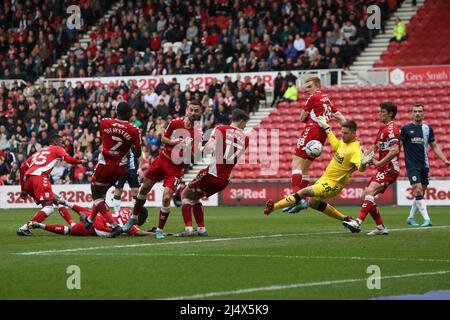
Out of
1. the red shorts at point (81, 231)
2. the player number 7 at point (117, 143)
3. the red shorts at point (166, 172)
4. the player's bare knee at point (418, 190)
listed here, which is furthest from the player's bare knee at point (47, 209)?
the player's bare knee at point (418, 190)

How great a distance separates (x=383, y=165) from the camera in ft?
57.5

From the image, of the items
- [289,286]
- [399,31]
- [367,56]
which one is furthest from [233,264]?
[399,31]

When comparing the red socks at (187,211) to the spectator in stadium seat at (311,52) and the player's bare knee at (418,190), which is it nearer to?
the player's bare knee at (418,190)

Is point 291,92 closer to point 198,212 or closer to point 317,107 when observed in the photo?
point 317,107

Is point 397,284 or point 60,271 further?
point 60,271

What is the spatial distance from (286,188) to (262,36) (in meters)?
9.01

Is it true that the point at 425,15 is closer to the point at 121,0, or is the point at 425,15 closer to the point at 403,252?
the point at 121,0

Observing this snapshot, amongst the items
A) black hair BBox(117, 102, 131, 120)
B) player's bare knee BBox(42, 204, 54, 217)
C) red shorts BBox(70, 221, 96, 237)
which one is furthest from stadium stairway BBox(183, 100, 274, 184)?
black hair BBox(117, 102, 131, 120)

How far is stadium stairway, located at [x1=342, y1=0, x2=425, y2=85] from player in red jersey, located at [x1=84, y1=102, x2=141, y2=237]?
21739 mm

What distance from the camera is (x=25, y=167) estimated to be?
742 inches

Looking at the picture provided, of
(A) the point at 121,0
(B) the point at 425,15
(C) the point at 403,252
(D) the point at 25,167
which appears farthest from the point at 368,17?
(C) the point at 403,252

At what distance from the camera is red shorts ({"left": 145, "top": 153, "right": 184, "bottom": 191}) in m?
17.1

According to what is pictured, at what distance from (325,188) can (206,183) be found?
2.04 m

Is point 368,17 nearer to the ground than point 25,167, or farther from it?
farther from it
